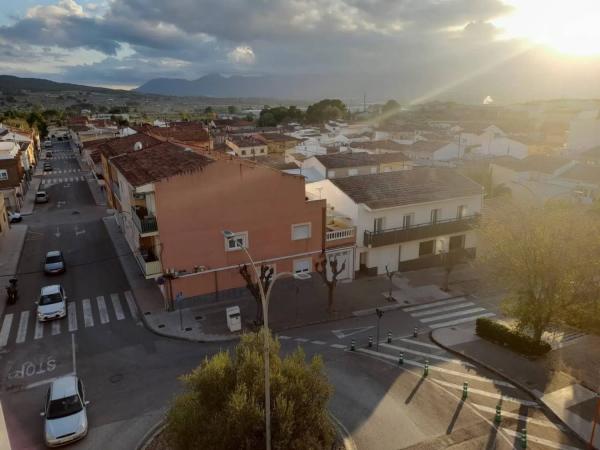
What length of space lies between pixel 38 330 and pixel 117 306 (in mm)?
4264

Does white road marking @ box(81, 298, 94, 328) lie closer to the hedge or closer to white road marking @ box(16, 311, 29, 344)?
white road marking @ box(16, 311, 29, 344)

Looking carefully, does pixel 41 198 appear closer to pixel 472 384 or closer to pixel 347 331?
pixel 347 331

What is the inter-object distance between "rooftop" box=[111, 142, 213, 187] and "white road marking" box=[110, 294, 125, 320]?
7481 mm

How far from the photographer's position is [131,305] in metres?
26.5

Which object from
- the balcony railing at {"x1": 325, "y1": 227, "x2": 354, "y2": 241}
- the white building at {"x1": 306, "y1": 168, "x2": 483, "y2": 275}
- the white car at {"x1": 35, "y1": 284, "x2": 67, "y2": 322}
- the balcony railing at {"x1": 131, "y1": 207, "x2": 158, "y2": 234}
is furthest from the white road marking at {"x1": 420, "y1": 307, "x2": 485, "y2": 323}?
the white car at {"x1": 35, "y1": 284, "x2": 67, "y2": 322}

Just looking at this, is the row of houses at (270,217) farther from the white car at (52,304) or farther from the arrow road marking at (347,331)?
the arrow road marking at (347,331)

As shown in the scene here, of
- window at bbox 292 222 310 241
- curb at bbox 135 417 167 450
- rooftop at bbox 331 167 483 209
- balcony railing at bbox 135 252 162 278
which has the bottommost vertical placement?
curb at bbox 135 417 167 450

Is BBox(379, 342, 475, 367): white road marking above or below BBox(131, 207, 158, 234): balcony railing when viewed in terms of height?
below

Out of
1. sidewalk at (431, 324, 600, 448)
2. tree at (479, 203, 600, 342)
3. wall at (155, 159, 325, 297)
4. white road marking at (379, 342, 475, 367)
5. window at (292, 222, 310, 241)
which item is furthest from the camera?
window at (292, 222, 310, 241)

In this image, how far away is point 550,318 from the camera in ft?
65.2

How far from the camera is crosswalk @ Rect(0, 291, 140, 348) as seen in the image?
2308cm

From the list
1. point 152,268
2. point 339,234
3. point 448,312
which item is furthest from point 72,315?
point 448,312

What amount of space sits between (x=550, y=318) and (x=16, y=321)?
90.8ft

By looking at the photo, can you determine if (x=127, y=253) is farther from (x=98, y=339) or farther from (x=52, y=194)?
(x=52, y=194)
